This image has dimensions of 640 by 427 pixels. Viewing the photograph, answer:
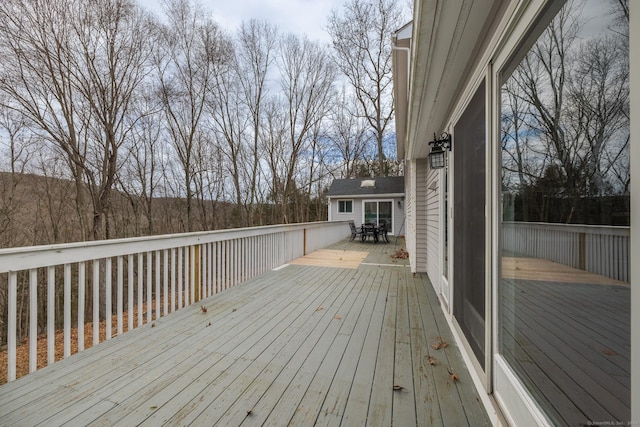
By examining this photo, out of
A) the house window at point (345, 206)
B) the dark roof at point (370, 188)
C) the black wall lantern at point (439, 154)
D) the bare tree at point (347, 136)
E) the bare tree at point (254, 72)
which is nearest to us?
the black wall lantern at point (439, 154)

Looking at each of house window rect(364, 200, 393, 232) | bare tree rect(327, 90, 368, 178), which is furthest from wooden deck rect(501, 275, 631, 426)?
bare tree rect(327, 90, 368, 178)

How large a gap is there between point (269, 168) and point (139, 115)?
644 centimetres

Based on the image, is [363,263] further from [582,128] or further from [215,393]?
[582,128]

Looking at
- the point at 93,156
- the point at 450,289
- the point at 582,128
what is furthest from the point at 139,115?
the point at 582,128

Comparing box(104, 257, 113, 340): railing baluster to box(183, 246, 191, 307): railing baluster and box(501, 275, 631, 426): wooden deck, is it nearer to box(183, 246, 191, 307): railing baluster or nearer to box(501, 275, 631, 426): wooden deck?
box(183, 246, 191, 307): railing baluster

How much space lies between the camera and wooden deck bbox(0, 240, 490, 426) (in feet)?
5.13

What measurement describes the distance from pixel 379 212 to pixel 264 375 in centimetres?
1227

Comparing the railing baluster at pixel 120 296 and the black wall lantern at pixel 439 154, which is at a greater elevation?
the black wall lantern at pixel 439 154

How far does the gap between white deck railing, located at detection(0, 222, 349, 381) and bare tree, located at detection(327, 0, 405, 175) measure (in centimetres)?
1171

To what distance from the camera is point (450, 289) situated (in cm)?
281

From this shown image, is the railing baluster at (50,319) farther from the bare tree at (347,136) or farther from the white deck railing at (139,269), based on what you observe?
the bare tree at (347,136)

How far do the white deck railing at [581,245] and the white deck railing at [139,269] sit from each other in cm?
298

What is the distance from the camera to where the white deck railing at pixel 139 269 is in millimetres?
1915

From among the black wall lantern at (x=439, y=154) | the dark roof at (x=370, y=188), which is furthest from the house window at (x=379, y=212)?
the black wall lantern at (x=439, y=154)
